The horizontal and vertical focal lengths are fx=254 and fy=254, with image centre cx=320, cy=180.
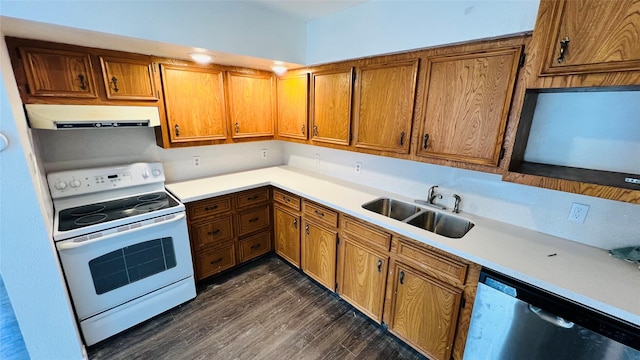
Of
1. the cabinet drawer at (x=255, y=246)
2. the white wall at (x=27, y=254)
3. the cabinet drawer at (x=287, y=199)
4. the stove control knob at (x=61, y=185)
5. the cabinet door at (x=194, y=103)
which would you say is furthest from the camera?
the cabinet drawer at (x=255, y=246)

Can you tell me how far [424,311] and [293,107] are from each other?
2189mm

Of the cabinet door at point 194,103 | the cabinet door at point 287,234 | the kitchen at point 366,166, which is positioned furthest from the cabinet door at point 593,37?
the cabinet door at point 194,103

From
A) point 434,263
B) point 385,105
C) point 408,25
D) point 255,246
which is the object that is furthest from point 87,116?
point 434,263

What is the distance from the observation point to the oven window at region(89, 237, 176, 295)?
5.91ft

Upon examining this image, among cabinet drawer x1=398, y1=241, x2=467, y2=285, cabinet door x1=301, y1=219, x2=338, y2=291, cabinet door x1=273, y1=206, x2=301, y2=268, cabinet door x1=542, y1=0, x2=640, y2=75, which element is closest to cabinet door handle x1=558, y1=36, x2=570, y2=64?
cabinet door x1=542, y1=0, x2=640, y2=75

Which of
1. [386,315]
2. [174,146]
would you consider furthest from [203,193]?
[386,315]

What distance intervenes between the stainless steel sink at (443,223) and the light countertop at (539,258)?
74 millimetres

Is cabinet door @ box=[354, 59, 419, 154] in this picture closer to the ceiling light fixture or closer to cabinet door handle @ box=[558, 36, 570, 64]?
cabinet door handle @ box=[558, 36, 570, 64]

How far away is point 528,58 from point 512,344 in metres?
1.47

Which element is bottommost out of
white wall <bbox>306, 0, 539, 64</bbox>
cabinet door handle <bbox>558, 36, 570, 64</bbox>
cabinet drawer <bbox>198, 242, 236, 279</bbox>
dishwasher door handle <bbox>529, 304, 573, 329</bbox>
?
cabinet drawer <bbox>198, 242, 236, 279</bbox>

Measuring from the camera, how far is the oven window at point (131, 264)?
1.80 metres

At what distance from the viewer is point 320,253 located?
238cm

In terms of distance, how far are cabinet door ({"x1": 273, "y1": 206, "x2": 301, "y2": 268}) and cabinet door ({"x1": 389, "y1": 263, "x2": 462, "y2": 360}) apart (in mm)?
1102

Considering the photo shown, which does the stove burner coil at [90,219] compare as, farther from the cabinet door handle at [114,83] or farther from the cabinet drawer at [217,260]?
the cabinet door handle at [114,83]
